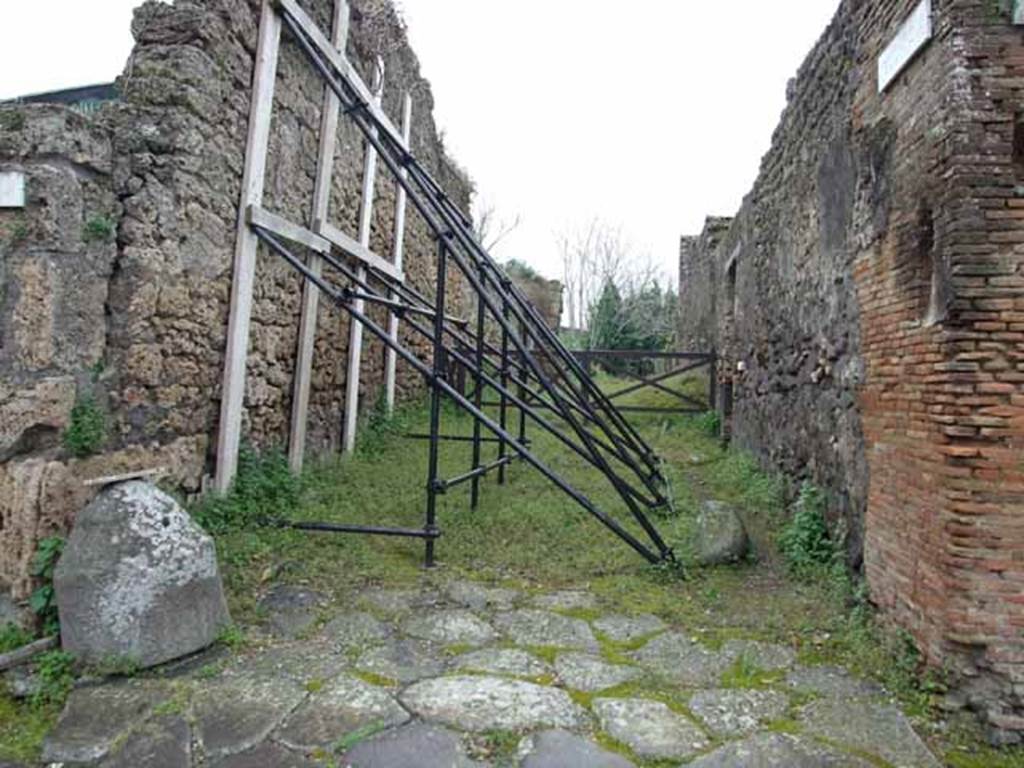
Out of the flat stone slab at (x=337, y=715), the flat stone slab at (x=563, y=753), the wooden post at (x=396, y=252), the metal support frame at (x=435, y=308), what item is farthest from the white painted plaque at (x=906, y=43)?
the wooden post at (x=396, y=252)

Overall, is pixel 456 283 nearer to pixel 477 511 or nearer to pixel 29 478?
pixel 477 511

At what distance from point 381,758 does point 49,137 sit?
9.97 feet

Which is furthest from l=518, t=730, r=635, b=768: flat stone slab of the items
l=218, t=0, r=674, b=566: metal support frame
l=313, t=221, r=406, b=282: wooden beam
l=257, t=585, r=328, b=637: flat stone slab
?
l=313, t=221, r=406, b=282: wooden beam

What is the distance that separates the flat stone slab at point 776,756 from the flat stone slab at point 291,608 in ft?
6.08

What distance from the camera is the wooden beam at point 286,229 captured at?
169 inches

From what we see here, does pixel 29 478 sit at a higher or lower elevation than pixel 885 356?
lower

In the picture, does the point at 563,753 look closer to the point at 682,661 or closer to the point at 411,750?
the point at 411,750

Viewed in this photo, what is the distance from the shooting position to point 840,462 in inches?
158

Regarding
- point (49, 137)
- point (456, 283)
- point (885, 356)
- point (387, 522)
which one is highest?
point (456, 283)

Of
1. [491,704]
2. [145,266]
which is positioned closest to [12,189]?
[145,266]

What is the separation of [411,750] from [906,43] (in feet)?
12.0

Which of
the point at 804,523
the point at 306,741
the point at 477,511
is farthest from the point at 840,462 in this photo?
the point at 306,741

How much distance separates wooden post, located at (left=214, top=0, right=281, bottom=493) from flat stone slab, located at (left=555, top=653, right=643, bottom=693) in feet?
8.31

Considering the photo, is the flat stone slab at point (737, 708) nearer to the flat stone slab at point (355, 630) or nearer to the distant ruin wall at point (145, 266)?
the flat stone slab at point (355, 630)
